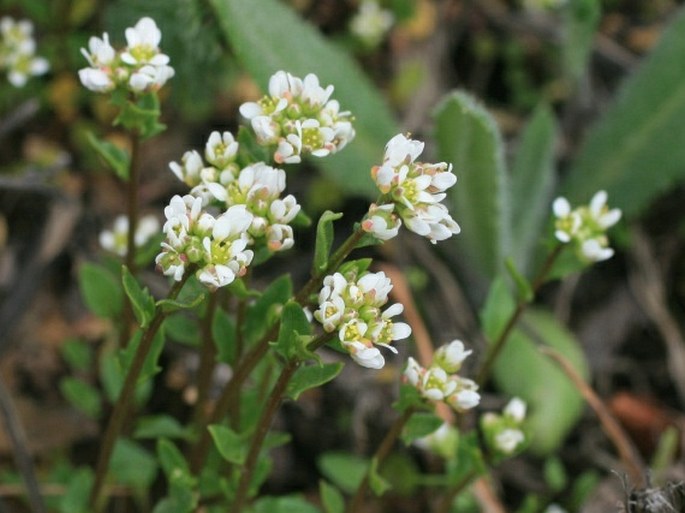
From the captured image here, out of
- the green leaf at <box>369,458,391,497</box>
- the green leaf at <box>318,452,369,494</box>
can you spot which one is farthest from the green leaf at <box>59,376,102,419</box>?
the green leaf at <box>369,458,391,497</box>

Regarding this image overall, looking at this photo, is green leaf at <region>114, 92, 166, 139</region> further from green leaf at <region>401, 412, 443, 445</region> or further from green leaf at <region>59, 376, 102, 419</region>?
green leaf at <region>59, 376, 102, 419</region>

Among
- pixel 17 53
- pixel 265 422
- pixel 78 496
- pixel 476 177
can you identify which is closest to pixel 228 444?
pixel 265 422

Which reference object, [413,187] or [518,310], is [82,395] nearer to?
[518,310]

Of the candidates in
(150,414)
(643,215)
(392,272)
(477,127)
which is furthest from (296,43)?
(643,215)

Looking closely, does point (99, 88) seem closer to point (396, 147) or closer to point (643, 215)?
point (396, 147)

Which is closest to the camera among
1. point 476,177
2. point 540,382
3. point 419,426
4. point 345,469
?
point 419,426

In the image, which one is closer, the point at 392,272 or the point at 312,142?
the point at 312,142
